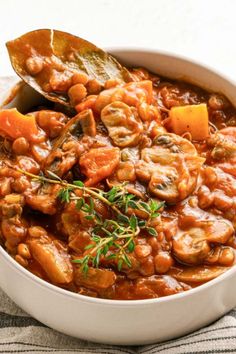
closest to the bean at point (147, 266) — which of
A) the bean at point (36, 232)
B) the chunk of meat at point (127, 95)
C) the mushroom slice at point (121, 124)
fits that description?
the bean at point (36, 232)

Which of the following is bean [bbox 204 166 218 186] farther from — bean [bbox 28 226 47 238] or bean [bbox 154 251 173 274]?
bean [bbox 28 226 47 238]

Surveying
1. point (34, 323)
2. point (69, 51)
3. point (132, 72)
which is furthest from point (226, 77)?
point (34, 323)

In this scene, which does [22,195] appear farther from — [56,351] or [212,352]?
[212,352]

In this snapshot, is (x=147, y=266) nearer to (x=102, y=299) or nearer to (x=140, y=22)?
(x=102, y=299)

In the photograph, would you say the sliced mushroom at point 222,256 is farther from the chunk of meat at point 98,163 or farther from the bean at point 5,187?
the bean at point 5,187

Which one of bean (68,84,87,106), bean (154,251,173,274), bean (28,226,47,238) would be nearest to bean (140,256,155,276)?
bean (154,251,173,274)

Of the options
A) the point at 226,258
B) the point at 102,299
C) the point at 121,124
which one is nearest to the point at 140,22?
the point at 121,124
